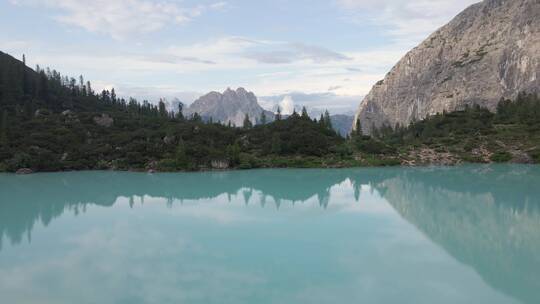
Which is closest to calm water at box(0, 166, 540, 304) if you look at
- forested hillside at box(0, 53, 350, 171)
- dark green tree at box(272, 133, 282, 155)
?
forested hillside at box(0, 53, 350, 171)

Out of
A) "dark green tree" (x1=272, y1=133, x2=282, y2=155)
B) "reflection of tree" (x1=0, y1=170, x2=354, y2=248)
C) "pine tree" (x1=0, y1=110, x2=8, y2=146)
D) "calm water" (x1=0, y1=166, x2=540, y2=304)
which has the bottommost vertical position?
"calm water" (x1=0, y1=166, x2=540, y2=304)

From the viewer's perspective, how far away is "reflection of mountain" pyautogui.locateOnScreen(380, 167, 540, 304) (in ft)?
49.7

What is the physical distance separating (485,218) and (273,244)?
45.3ft

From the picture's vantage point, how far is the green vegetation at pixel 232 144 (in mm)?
55656

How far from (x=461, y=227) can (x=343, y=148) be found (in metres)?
40.9

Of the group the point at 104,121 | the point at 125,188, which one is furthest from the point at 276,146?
the point at 104,121

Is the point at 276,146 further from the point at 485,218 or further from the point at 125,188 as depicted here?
the point at 485,218

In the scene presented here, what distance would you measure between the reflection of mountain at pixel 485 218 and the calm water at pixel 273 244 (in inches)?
3.7

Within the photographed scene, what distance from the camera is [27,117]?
245 ft

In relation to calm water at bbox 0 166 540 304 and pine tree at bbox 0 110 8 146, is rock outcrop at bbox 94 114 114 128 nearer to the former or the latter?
pine tree at bbox 0 110 8 146

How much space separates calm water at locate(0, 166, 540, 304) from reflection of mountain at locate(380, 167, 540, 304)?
9cm

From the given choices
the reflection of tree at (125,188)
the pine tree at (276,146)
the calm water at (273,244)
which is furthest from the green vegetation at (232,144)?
the calm water at (273,244)

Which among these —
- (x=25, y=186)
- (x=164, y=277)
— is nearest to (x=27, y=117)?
(x=25, y=186)

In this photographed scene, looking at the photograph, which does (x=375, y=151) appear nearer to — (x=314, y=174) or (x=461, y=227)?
(x=314, y=174)
